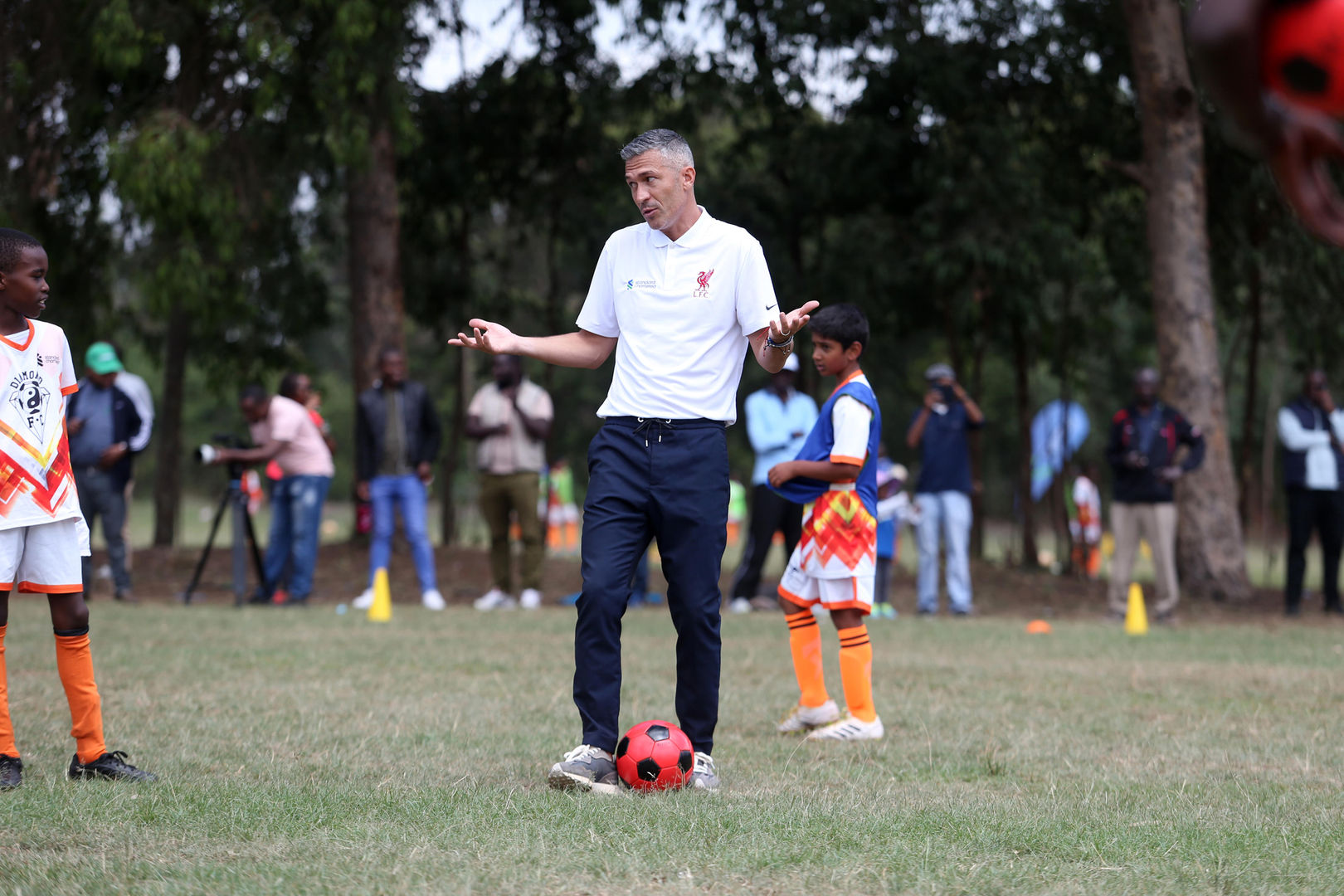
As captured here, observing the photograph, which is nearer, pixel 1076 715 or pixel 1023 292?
pixel 1076 715

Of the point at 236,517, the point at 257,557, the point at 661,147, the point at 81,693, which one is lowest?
→ the point at 81,693

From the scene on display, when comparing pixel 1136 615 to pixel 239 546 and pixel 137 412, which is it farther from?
pixel 137 412

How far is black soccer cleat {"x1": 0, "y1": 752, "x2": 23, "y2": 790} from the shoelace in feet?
7.93

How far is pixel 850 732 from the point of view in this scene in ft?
19.8

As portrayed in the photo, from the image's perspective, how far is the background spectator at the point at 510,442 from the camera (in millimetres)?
12484

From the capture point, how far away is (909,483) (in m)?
41.1

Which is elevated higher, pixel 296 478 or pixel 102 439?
pixel 102 439

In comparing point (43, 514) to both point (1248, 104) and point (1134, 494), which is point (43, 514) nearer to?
point (1248, 104)

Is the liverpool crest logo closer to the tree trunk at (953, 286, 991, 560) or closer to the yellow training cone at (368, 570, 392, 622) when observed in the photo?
the yellow training cone at (368, 570, 392, 622)

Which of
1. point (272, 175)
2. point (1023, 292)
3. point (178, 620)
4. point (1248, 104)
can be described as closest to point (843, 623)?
point (1248, 104)

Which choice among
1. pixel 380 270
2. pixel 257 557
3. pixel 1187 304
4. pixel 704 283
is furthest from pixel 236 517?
pixel 1187 304

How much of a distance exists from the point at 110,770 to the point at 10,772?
314 millimetres

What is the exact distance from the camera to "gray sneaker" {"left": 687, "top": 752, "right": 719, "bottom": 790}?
4.83m

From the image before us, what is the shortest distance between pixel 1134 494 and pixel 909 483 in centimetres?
2867
